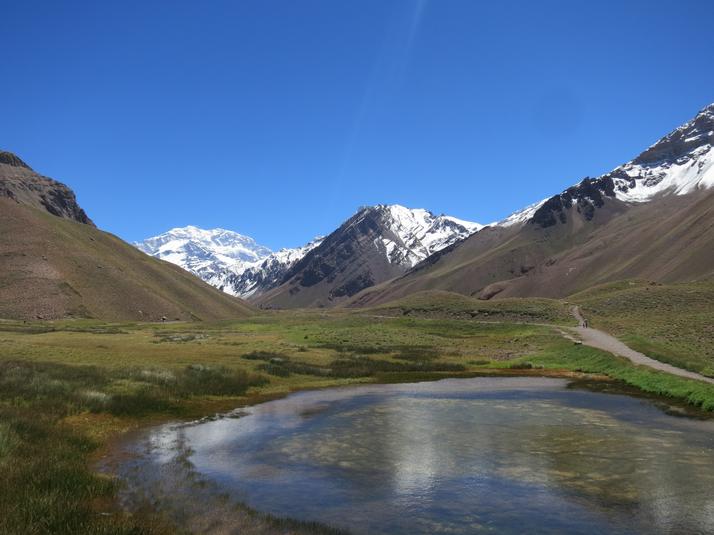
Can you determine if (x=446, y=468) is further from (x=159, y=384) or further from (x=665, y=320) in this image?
(x=665, y=320)

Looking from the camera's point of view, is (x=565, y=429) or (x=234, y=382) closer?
(x=565, y=429)

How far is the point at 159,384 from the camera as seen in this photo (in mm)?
43500

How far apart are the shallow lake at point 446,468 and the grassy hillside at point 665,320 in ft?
76.7

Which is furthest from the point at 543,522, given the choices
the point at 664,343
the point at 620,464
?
the point at 664,343

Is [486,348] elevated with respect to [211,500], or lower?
elevated

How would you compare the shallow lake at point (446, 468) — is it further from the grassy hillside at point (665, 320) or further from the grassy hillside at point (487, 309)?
the grassy hillside at point (487, 309)

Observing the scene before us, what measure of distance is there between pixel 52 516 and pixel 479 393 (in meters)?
37.5

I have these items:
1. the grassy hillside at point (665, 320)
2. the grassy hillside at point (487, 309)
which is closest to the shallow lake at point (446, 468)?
the grassy hillside at point (665, 320)

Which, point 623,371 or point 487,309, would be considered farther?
point 487,309

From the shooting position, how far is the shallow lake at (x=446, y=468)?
18500mm

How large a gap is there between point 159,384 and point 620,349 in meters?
55.1

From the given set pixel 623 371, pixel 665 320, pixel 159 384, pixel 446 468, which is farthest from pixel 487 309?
pixel 446 468

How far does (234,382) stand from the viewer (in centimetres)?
4894

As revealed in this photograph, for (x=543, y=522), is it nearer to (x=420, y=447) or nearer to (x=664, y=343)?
(x=420, y=447)
